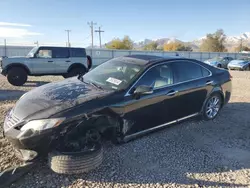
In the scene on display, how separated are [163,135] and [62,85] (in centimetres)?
206

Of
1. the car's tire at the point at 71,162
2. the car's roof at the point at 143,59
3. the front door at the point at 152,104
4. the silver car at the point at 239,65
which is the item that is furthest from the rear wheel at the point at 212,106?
the silver car at the point at 239,65

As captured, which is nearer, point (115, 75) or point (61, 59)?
point (115, 75)

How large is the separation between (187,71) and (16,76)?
27.1 ft

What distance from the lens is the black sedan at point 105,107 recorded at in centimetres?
304

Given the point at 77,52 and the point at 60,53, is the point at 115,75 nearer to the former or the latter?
the point at 60,53

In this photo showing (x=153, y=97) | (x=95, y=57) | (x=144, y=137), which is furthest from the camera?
(x=95, y=57)

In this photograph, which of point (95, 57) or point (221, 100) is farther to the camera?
point (95, 57)

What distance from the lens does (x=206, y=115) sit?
5.31m

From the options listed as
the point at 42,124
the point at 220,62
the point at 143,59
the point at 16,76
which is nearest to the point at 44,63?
the point at 16,76

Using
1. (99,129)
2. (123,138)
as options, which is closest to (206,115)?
(123,138)

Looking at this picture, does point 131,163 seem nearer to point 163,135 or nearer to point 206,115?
point 163,135

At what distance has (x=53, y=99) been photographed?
347 cm

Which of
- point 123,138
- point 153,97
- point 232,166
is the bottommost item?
point 232,166

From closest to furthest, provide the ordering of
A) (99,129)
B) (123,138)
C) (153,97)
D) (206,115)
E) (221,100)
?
(99,129)
(123,138)
(153,97)
(206,115)
(221,100)
